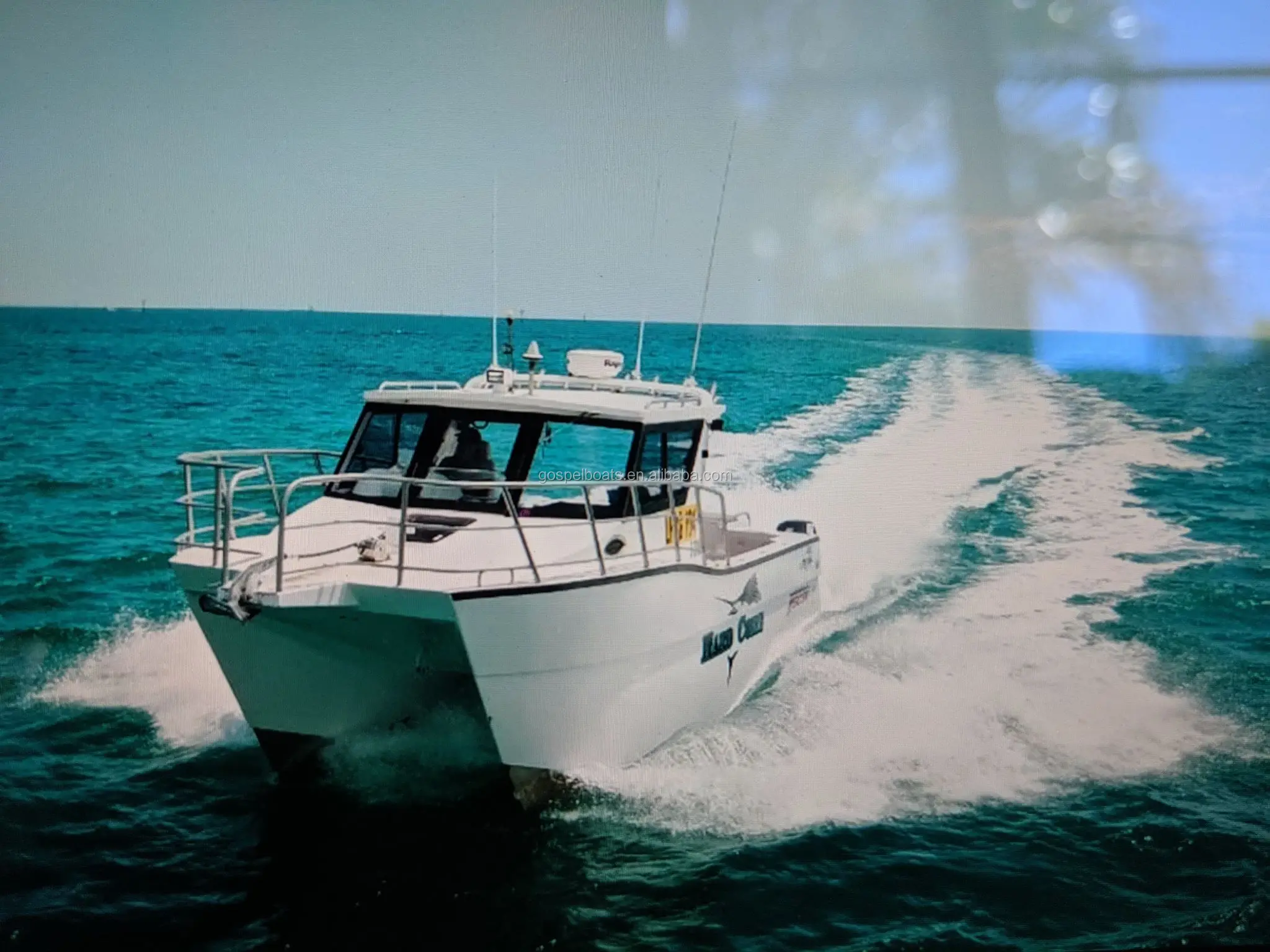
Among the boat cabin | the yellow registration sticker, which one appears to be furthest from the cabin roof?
the yellow registration sticker

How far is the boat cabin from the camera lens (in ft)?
18.9

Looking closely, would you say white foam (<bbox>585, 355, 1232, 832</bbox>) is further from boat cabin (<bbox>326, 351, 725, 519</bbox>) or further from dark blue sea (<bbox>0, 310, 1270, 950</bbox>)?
boat cabin (<bbox>326, 351, 725, 519</bbox>)

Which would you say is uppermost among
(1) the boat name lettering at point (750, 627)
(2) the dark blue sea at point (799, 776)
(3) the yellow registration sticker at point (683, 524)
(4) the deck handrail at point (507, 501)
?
(4) the deck handrail at point (507, 501)

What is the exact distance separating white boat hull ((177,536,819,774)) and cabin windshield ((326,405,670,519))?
0.89m

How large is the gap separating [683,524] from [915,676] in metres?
2.05

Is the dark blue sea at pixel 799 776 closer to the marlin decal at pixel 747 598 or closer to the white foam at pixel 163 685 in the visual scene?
the white foam at pixel 163 685

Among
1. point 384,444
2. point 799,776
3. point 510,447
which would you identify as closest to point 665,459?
point 510,447

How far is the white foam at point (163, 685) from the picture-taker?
5988mm

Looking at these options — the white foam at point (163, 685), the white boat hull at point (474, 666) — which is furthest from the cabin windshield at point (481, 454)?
the white foam at point (163, 685)

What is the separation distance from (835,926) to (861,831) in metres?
0.79

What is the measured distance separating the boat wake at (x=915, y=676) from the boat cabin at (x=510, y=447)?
4.66ft

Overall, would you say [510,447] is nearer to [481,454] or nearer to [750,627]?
[481,454]

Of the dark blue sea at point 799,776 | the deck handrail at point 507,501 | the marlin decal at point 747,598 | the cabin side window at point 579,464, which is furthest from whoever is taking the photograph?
the marlin decal at point 747,598

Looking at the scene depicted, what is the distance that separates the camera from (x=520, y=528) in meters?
4.61
